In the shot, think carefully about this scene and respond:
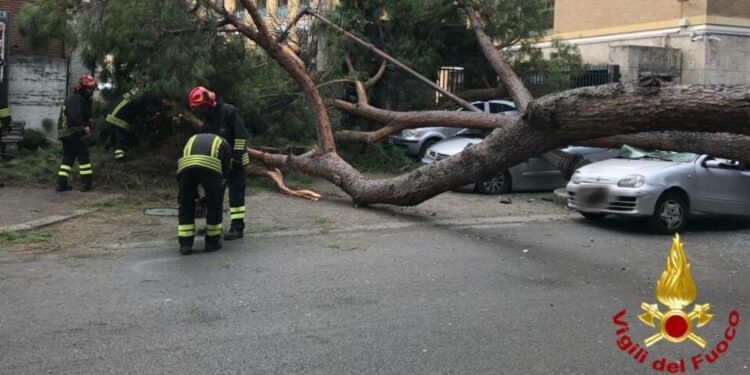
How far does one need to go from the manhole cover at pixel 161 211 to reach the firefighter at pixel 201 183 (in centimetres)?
215

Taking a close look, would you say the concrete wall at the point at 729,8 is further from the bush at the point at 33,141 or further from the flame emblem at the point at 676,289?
the flame emblem at the point at 676,289

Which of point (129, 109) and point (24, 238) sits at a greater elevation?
point (129, 109)

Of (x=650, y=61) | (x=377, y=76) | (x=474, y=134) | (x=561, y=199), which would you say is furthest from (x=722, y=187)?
(x=650, y=61)

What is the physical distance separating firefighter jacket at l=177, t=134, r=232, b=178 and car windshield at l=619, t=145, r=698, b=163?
656 centimetres

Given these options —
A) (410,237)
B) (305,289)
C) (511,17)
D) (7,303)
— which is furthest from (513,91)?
(7,303)

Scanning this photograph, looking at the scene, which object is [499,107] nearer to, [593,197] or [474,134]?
[474,134]

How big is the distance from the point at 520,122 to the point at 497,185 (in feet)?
17.3

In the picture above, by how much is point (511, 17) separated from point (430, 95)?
261 cm

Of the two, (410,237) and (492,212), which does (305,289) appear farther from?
(492,212)

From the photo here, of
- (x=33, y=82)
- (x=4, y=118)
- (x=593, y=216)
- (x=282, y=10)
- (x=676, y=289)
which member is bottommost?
(x=593, y=216)

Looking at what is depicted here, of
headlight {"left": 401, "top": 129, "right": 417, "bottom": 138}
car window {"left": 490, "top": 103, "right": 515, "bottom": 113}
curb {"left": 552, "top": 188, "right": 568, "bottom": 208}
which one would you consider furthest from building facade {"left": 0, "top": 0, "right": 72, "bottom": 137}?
curb {"left": 552, "top": 188, "right": 568, "bottom": 208}

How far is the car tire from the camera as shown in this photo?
984 cm

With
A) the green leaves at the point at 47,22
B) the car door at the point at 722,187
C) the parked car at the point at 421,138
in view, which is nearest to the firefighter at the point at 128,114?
the green leaves at the point at 47,22

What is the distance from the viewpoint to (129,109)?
11812 millimetres
